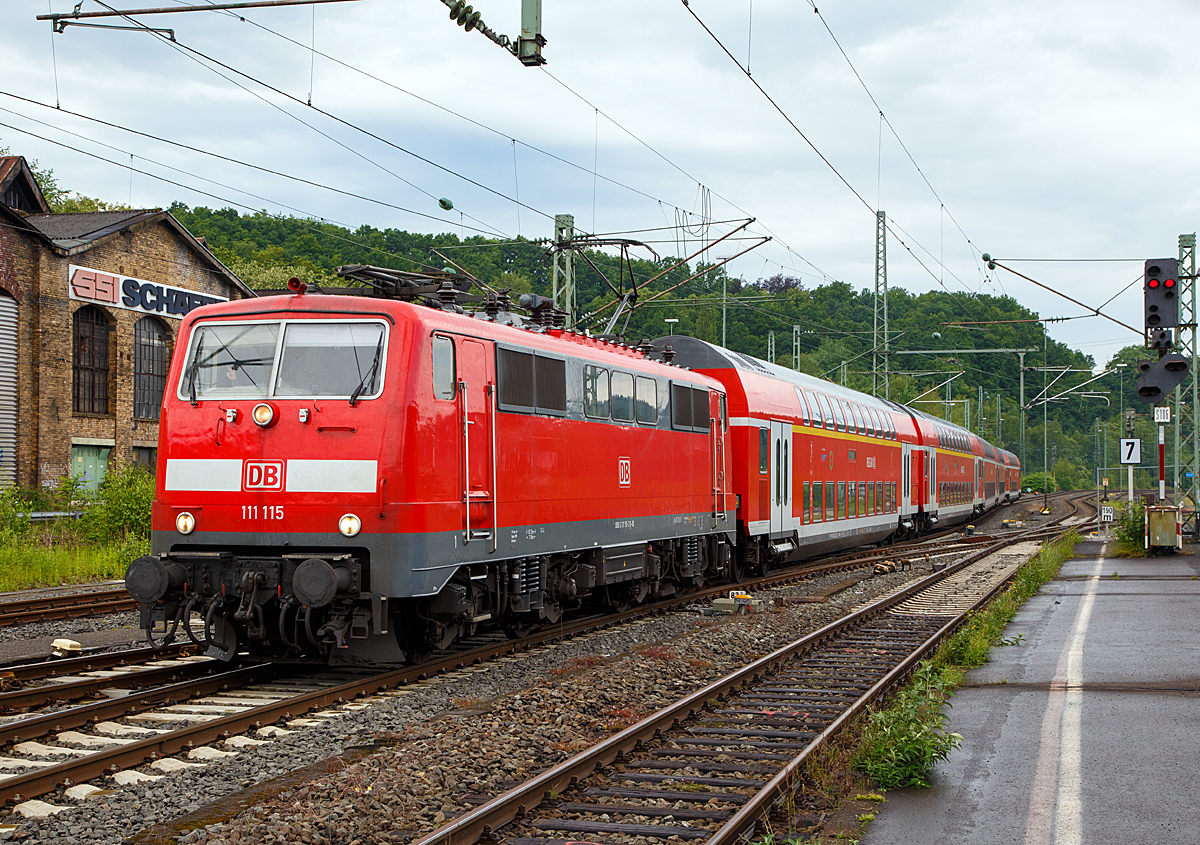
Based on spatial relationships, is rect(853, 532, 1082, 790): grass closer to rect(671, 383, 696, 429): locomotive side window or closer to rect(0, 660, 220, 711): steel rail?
rect(671, 383, 696, 429): locomotive side window

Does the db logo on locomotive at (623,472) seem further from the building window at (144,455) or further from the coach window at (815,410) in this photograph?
the building window at (144,455)

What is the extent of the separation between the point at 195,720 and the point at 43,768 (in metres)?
1.86

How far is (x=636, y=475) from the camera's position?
50.0ft

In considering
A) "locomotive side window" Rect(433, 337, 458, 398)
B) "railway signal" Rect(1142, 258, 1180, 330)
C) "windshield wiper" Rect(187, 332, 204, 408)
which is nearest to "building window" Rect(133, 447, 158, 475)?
"windshield wiper" Rect(187, 332, 204, 408)

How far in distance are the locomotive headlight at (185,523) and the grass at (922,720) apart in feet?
20.0

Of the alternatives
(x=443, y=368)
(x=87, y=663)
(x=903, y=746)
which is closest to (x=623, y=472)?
(x=443, y=368)

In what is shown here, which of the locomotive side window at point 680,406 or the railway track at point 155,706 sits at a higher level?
the locomotive side window at point 680,406

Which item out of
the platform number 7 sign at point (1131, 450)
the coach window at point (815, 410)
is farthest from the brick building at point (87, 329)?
the platform number 7 sign at point (1131, 450)

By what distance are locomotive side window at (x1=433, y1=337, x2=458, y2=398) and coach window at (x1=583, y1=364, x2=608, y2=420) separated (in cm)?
315

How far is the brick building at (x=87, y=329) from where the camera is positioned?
99.1 feet

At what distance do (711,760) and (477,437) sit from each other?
14.1 feet

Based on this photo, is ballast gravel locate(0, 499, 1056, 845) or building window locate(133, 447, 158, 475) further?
building window locate(133, 447, 158, 475)

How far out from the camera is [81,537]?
77.5 ft

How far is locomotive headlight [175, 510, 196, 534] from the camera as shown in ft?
34.0
